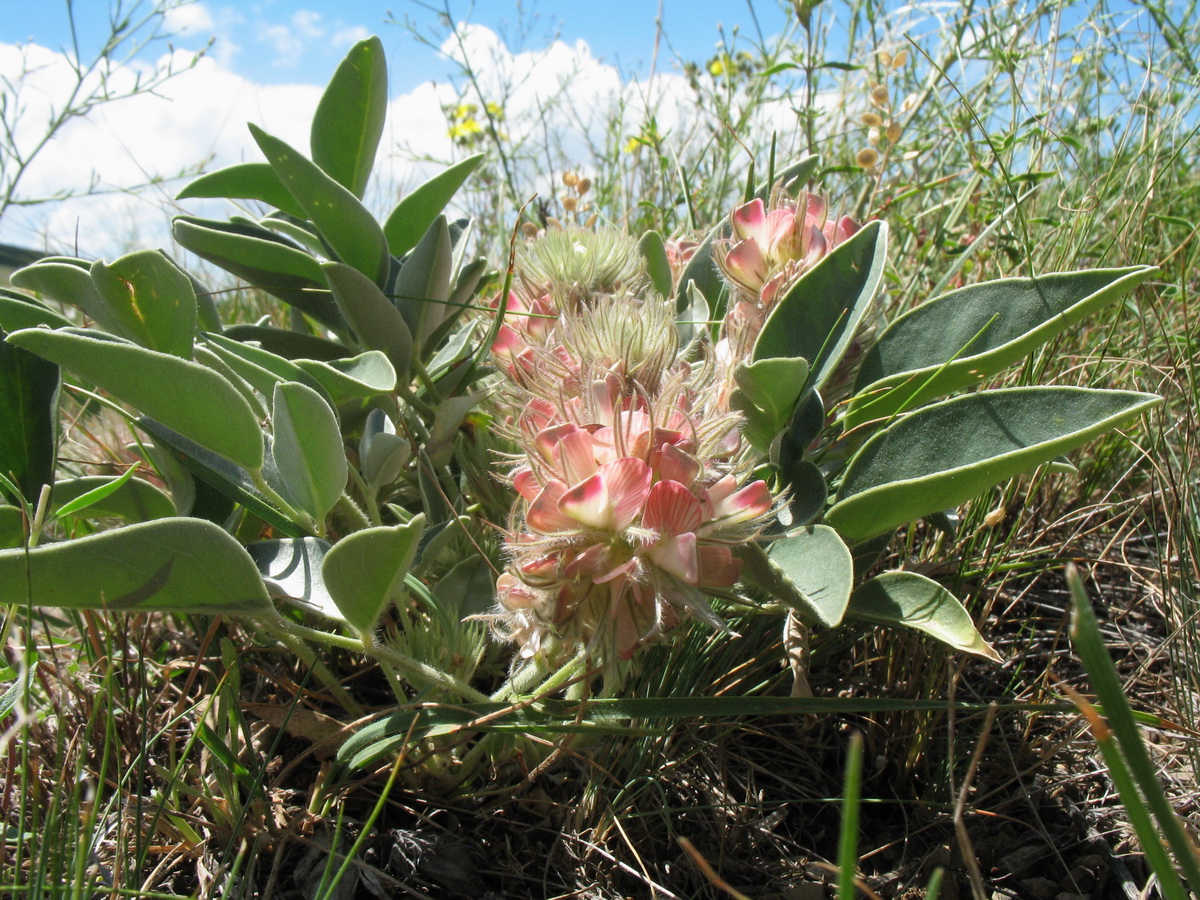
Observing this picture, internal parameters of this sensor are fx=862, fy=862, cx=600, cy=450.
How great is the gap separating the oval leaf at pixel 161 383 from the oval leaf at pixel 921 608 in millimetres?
625

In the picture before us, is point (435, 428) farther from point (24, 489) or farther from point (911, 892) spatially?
point (911, 892)

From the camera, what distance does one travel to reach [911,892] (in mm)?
943

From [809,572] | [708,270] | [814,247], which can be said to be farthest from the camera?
[708,270]

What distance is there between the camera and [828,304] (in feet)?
3.15

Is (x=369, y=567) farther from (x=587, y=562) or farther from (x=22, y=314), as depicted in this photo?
(x=22, y=314)

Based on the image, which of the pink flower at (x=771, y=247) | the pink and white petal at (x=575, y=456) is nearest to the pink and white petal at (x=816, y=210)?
the pink flower at (x=771, y=247)

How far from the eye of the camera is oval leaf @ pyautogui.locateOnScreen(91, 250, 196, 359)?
89cm

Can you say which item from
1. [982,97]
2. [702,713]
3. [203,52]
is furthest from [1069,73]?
[203,52]

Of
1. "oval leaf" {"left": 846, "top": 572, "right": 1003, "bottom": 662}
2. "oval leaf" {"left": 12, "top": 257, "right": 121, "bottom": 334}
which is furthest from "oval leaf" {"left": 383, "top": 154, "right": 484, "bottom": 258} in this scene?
"oval leaf" {"left": 846, "top": 572, "right": 1003, "bottom": 662}

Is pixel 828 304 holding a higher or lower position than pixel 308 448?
higher

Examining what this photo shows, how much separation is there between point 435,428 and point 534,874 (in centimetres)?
55

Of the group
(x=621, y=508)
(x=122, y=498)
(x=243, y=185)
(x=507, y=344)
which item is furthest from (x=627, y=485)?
(x=243, y=185)

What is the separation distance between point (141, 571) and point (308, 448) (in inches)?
7.6

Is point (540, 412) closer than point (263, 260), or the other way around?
point (540, 412)
